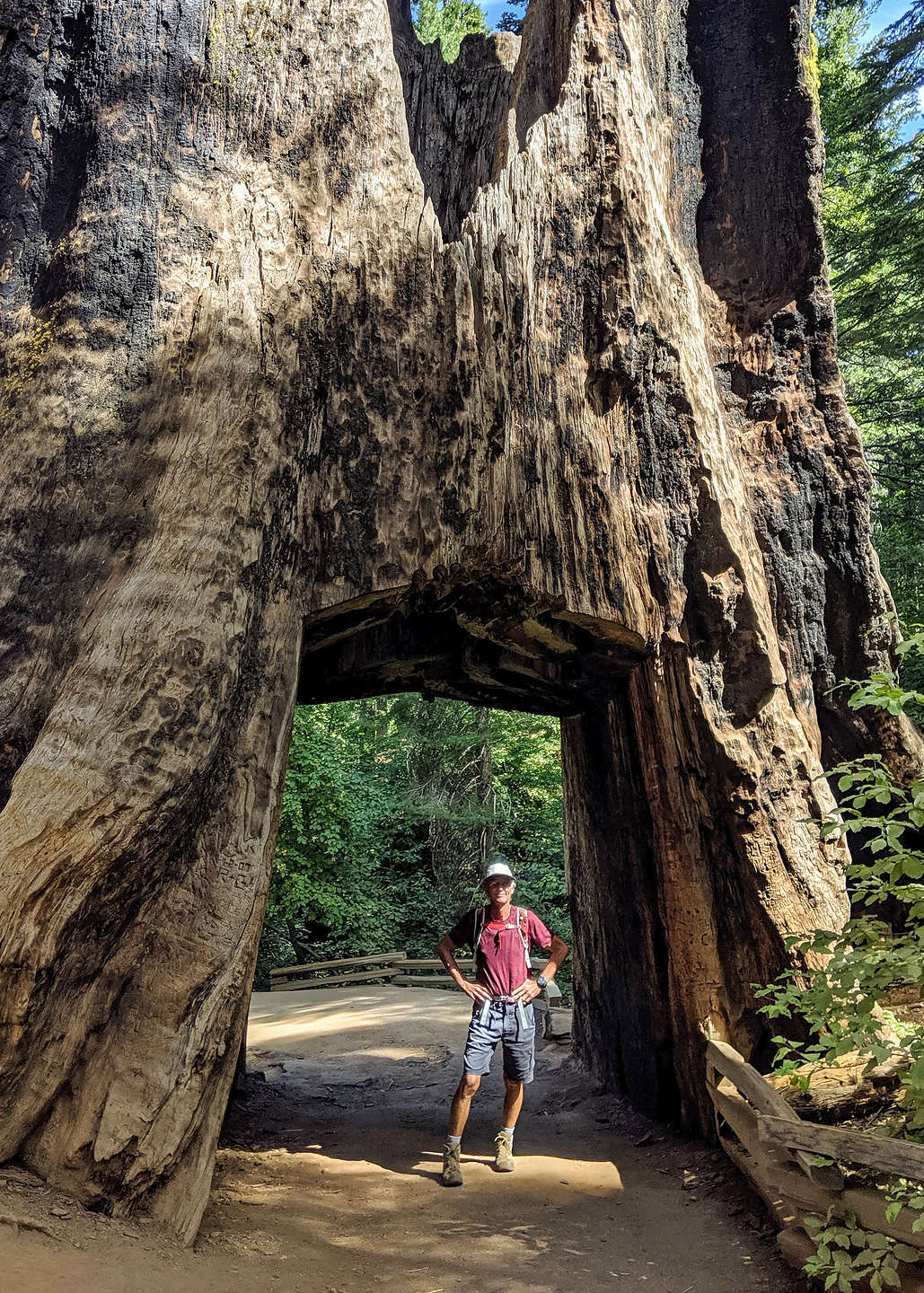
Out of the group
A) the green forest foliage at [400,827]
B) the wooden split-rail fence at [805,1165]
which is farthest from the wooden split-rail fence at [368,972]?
the wooden split-rail fence at [805,1165]

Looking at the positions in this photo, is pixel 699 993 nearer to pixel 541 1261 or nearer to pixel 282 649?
pixel 541 1261

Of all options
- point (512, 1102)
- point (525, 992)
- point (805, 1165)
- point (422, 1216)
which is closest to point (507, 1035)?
point (525, 992)

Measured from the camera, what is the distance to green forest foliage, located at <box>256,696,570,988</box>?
16.2m

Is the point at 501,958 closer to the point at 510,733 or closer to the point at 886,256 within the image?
the point at 886,256

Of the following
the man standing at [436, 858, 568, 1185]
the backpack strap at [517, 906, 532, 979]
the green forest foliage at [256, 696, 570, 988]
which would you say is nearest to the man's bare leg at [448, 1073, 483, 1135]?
the man standing at [436, 858, 568, 1185]

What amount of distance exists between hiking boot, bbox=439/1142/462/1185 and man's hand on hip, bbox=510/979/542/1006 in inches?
35.3

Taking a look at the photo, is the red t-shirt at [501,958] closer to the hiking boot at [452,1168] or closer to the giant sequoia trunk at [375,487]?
the hiking boot at [452,1168]

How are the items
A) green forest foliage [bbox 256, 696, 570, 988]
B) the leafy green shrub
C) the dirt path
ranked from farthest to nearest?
green forest foliage [bbox 256, 696, 570, 988]
the dirt path
the leafy green shrub

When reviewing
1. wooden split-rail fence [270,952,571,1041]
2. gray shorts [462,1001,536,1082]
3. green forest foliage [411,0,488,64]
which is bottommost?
wooden split-rail fence [270,952,571,1041]

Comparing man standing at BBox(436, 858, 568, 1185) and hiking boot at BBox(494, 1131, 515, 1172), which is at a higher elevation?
man standing at BBox(436, 858, 568, 1185)

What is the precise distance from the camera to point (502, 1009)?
5574mm

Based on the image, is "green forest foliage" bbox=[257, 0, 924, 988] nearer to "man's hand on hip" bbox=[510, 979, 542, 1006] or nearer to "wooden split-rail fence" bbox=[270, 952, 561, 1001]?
"wooden split-rail fence" bbox=[270, 952, 561, 1001]

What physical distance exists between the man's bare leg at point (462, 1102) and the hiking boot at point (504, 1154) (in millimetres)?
269

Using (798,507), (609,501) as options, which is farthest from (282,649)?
(798,507)
